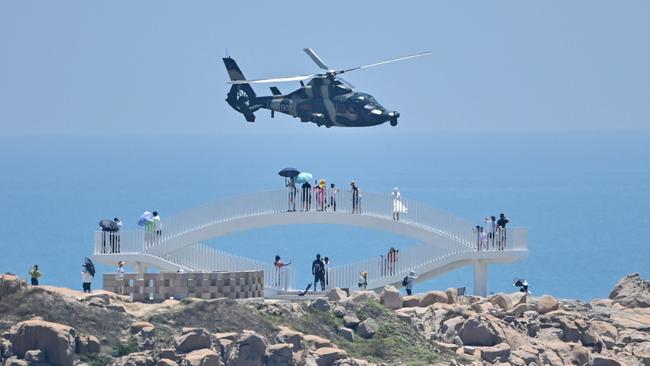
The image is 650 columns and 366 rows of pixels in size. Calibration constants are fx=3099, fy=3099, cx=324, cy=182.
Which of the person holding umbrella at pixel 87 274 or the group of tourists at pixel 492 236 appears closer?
the person holding umbrella at pixel 87 274

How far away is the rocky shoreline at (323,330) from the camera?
6919 centimetres

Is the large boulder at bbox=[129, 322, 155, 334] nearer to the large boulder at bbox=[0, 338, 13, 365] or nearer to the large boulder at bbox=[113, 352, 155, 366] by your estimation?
the large boulder at bbox=[113, 352, 155, 366]

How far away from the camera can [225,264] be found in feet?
274

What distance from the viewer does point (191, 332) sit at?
69.9m

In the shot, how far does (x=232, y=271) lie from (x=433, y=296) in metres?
5.28

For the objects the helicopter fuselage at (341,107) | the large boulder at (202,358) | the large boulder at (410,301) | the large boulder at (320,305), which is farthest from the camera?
the helicopter fuselage at (341,107)

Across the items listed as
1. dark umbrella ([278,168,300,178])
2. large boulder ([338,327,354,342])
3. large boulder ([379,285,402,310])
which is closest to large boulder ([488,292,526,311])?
large boulder ([379,285,402,310])

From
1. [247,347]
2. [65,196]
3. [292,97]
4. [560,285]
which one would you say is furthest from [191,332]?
[65,196]

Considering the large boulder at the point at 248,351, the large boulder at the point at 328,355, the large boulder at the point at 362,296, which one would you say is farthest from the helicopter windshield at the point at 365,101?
the large boulder at the point at 248,351

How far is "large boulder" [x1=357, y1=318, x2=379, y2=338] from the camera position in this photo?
74.2 metres

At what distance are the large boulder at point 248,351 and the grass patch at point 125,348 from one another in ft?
7.31

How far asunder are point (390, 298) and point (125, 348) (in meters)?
9.82

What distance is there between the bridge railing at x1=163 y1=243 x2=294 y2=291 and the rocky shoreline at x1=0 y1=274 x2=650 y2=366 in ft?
16.0

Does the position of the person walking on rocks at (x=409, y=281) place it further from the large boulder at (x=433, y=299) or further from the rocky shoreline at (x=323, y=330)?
the large boulder at (x=433, y=299)
